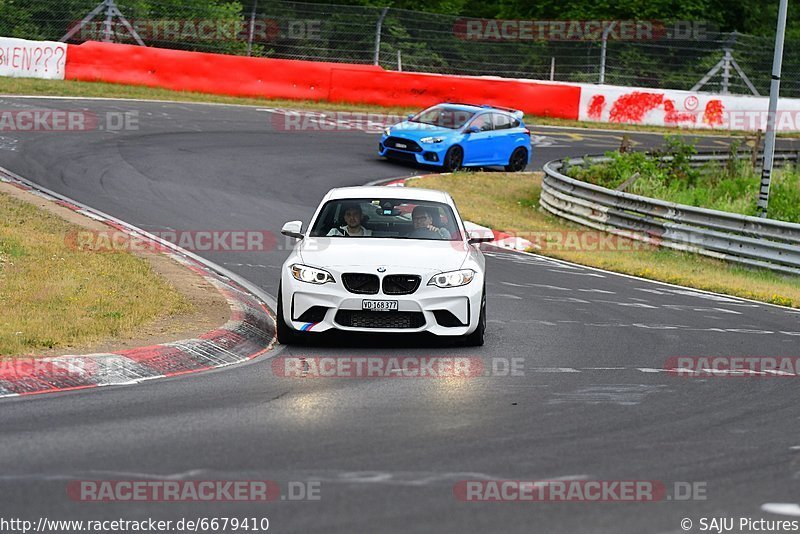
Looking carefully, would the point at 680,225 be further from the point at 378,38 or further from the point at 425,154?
the point at 378,38

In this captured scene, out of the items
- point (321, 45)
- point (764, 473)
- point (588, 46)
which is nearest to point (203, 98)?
point (321, 45)

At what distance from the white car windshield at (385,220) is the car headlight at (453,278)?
0.90 m

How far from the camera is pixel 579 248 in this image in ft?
70.5

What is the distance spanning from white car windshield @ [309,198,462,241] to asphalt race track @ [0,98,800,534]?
112cm

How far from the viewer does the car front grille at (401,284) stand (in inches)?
438

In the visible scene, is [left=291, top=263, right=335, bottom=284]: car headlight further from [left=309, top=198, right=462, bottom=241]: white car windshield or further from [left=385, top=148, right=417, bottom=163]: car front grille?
[left=385, top=148, right=417, bottom=163]: car front grille

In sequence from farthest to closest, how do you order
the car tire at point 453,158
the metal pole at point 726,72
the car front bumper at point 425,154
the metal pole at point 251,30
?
the metal pole at point 726,72 < the metal pole at point 251,30 < the car tire at point 453,158 < the car front bumper at point 425,154

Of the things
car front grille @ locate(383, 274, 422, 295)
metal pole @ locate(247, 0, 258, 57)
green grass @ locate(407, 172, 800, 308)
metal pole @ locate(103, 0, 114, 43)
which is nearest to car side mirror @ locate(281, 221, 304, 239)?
car front grille @ locate(383, 274, 422, 295)

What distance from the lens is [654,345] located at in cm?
1233

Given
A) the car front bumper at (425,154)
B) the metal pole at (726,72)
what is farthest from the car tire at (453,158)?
the metal pole at (726,72)

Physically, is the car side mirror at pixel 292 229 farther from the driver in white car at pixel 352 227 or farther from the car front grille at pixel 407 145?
the car front grille at pixel 407 145

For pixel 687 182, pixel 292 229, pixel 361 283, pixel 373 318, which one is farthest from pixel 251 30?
pixel 373 318

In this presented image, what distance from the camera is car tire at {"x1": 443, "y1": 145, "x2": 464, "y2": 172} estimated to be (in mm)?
28078

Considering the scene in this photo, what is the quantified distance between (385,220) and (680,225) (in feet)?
34.9
